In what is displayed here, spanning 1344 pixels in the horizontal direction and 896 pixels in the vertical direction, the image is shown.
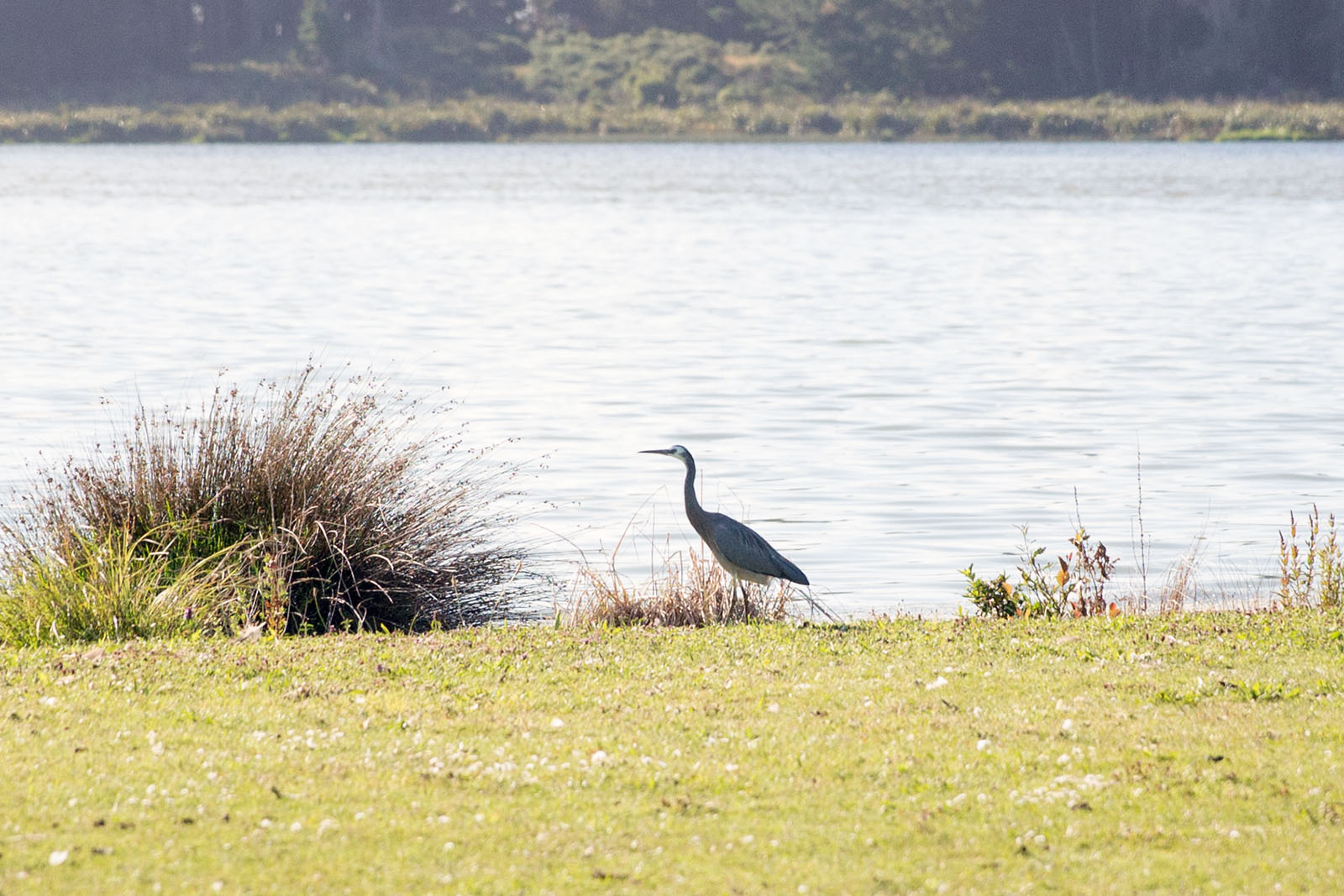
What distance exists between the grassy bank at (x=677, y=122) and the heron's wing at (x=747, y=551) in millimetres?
110240

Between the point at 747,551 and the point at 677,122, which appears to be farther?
the point at 677,122

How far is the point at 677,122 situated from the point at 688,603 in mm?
112409

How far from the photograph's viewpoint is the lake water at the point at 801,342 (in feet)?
61.2

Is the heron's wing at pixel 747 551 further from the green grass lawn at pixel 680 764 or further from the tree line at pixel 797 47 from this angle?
the tree line at pixel 797 47

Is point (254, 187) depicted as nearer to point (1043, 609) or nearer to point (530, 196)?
point (530, 196)

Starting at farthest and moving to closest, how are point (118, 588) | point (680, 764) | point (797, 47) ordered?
1. point (797, 47)
2. point (118, 588)
3. point (680, 764)

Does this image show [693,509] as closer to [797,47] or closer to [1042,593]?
[1042,593]

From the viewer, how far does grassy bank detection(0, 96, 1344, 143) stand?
118875 mm

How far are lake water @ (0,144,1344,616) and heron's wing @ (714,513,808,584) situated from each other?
7.92ft

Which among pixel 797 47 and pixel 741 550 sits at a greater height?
pixel 797 47

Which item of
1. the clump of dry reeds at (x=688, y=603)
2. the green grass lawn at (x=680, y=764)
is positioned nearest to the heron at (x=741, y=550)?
the clump of dry reeds at (x=688, y=603)

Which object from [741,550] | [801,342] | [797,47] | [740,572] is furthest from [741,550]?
[797,47]

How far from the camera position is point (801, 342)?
32938 millimetres

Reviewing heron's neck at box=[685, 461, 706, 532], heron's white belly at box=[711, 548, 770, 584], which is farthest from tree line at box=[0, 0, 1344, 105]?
heron's white belly at box=[711, 548, 770, 584]
